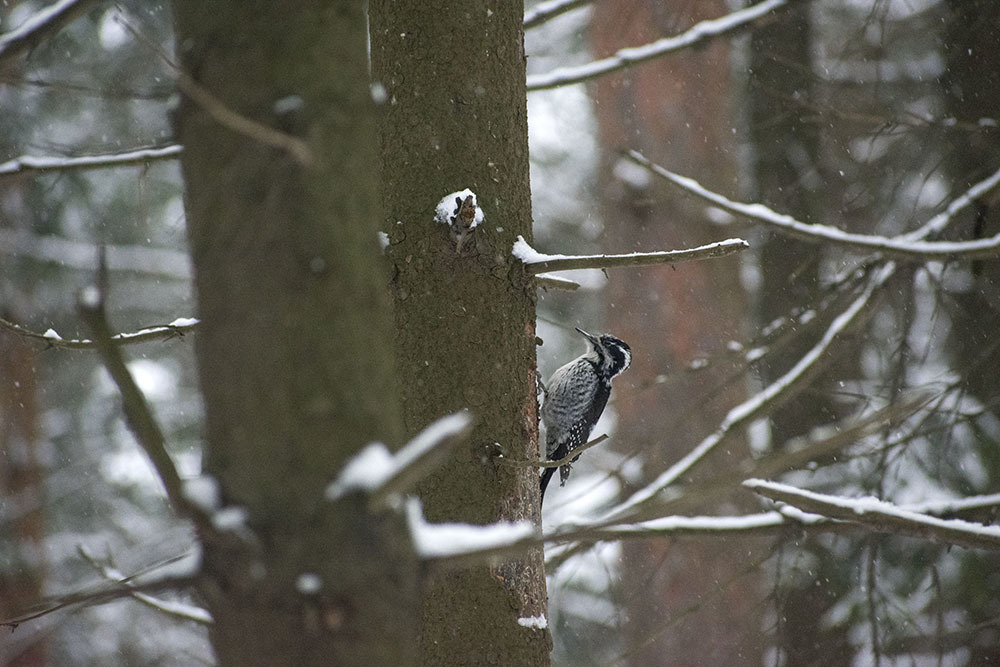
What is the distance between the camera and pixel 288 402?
4.09 feet

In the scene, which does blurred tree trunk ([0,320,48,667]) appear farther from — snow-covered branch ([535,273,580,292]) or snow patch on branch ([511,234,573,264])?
snow patch on branch ([511,234,573,264])

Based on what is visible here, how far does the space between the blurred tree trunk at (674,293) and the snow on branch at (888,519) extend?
3.88 meters

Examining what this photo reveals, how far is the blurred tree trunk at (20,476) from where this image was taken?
28.7 feet

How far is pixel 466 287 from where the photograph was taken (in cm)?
237

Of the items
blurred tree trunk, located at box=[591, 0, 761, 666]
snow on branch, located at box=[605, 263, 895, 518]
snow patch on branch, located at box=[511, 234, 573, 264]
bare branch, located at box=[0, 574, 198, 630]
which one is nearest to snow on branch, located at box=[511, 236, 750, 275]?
snow patch on branch, located at box=[511, 234, 573, 264]

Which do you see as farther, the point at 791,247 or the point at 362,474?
the point at 791,247

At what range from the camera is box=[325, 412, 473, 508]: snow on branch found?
109cm

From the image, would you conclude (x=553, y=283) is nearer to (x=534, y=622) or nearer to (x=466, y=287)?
(x=466, y=287)

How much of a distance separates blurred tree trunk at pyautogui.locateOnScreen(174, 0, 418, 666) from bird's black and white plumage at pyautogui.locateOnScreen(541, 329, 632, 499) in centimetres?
397

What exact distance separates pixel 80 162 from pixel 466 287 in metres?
1.22

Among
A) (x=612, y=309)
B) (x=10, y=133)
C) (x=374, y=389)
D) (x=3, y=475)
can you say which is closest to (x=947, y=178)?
(x=612, y=309)

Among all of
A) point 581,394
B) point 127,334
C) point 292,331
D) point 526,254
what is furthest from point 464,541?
point 581,394

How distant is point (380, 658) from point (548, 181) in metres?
10.6

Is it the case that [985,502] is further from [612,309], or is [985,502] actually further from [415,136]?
[612,309]
